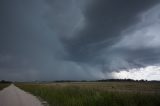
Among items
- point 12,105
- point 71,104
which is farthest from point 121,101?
point 12,105

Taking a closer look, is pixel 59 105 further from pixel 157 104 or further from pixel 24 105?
pixel 157 104

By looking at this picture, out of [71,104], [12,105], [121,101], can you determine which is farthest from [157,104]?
[12,105]

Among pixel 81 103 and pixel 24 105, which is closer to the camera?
pixel 81 103

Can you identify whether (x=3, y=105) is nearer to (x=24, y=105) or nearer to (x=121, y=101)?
(x=24, y=105)

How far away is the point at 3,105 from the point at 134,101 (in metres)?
12.1

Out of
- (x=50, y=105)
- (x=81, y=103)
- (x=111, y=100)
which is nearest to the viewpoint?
(x=111, y=100)

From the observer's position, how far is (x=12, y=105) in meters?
19.0

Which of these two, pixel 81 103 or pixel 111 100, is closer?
pixel 111 100

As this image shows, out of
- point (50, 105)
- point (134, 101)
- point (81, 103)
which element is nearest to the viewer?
point (134, 101)

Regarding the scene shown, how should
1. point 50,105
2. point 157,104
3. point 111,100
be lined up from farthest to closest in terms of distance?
1. point 50,105
2. point 111,100
3. point 157,104

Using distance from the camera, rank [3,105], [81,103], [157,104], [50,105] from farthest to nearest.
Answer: [50,105], [3,105], [81,103], [157,104]

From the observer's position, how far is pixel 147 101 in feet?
45.5

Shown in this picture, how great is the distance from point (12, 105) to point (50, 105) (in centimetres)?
368

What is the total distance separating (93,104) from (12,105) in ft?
26.1
